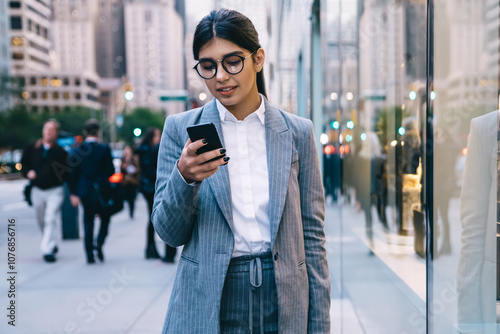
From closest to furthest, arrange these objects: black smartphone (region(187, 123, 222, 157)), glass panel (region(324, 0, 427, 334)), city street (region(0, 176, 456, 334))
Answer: black smartphone (region(187, 123, 222, 157)) < glass panel (region(324, 0, 427, 334)) < city street (region(0, 176, 456, 334))

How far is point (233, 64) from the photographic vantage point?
173 centimetres

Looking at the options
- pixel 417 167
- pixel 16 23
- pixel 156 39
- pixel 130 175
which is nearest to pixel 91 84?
pixel 156 39

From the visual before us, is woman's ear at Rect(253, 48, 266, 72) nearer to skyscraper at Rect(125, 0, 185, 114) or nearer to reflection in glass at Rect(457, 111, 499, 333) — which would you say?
reflection in glass at Rect(457, 111, 499, 333)

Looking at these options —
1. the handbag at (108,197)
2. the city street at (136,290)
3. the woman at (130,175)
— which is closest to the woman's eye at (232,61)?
the city street at (136,290)

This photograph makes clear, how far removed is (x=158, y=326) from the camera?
4.77m

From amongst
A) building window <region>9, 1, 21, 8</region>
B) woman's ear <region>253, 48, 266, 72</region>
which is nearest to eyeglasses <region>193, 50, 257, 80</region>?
woman's ear <region>253, 48, 266, 72</region>

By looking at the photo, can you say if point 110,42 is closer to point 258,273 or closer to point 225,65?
point 225,65

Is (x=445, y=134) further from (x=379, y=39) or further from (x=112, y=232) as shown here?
(x=112, y=232)

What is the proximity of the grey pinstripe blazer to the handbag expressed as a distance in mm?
6337

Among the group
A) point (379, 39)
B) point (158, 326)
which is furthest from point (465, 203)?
point (379, 39)

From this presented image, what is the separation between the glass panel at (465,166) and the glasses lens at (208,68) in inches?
40.6

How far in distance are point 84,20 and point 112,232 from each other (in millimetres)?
166232

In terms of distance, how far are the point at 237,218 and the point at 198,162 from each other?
10.8 inches

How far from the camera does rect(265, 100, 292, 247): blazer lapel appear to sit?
1695 millimetres
